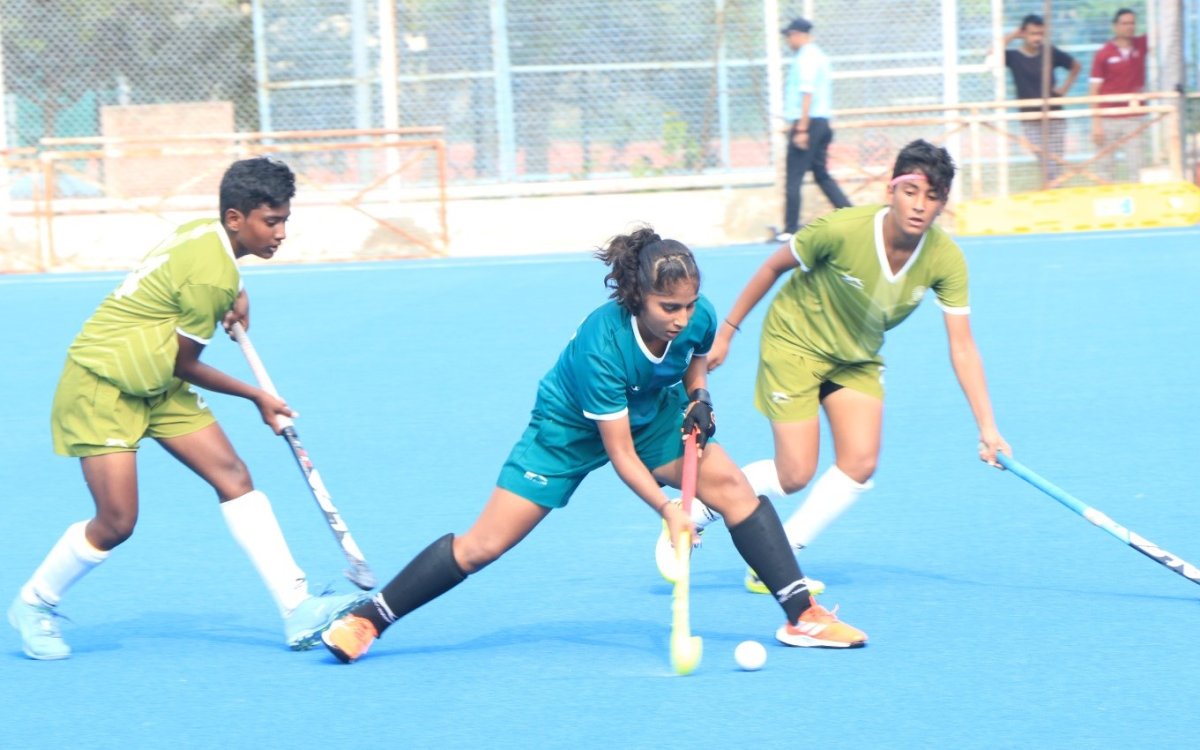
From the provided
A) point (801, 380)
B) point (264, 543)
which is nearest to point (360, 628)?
point (264, 543)

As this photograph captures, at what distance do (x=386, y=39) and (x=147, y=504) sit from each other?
10068 mm

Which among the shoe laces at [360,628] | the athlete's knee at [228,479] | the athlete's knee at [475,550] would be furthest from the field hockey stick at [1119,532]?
the athlete's knee at [228,479]

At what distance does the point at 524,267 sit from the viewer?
13.7m

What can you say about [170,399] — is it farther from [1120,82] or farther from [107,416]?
[1120,82]

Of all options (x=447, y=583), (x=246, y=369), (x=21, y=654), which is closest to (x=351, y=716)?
(x=447, y=583)

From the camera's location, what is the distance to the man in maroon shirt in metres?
14.9

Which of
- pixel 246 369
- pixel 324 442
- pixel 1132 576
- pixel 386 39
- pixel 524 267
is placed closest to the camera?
pixel 1132 576

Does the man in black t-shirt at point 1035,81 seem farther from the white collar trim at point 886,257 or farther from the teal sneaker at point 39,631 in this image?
the teal sneaker at point 39,631

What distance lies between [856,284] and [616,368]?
1098 millimetres

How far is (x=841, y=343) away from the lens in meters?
4.92

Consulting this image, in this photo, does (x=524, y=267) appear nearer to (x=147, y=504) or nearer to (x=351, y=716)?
(x=147, y=504)

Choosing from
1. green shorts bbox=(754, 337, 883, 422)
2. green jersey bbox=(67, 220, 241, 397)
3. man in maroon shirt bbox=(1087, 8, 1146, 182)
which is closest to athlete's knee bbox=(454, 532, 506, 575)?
green jersey bbox=(67, 220, 241, 397)

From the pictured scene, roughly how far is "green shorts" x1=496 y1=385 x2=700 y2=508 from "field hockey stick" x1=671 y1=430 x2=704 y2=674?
19 centimetres

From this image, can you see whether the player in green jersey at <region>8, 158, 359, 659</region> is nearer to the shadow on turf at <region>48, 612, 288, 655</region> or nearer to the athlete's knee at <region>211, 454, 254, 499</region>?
the athlete's knee at <region>211, 454, 254, 499</region>
